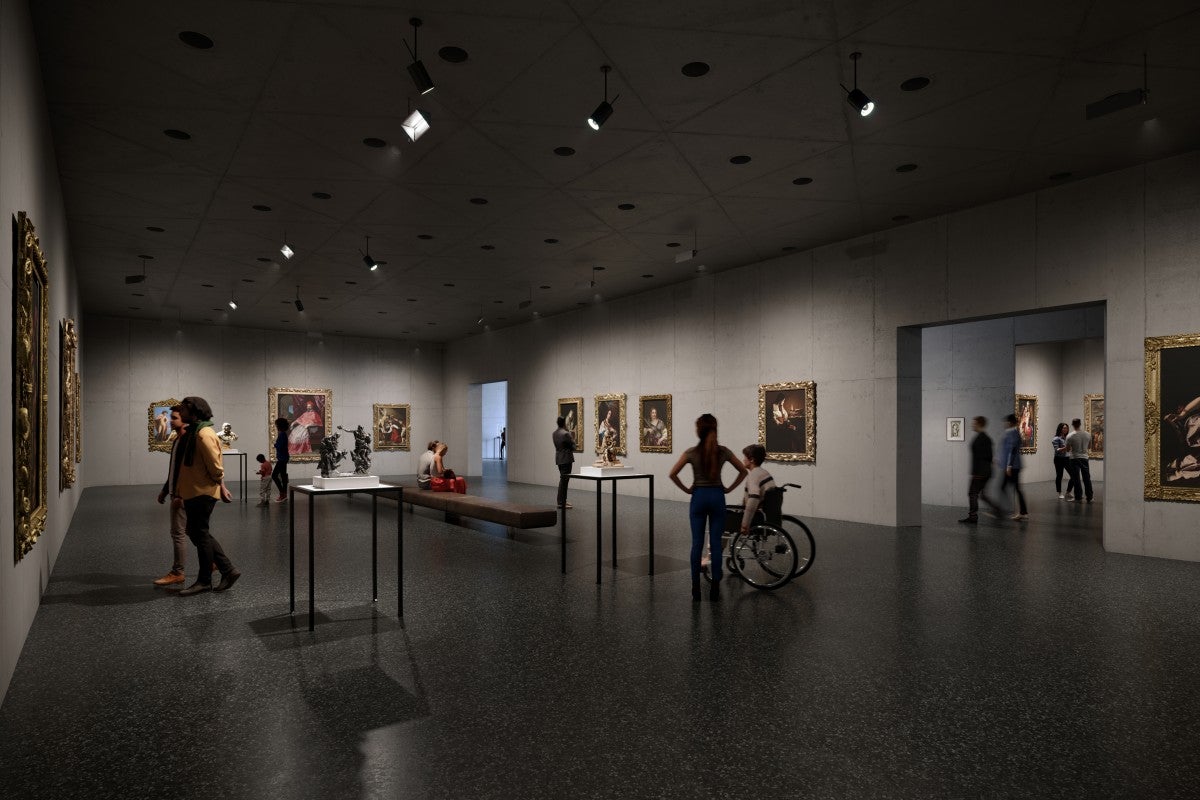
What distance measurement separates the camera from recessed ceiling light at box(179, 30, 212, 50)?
542 cm

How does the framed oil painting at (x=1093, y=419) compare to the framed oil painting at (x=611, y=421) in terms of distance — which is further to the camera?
the framed oil painting at (x=1093, y=419)

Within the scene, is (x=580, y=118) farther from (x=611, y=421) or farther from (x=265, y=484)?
(x=265, y=484)

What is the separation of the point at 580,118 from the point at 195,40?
3443 millimetres

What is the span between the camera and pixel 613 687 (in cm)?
423

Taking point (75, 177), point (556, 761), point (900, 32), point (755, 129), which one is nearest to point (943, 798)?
point (556, 761)

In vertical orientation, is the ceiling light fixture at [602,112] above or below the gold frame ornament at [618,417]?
above

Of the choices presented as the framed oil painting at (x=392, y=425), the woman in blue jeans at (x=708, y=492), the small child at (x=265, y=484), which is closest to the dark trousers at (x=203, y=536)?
the woman in blue jeans at (x=708, y=492)

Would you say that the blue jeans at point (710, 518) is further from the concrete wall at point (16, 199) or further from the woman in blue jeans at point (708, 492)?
the concrete wall at point (16, 199)

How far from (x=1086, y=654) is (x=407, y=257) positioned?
1161 centimetres

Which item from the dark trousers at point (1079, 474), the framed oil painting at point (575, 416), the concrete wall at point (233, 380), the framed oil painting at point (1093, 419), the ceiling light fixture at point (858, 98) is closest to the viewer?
the ceiling light fixture at point (858, 98)

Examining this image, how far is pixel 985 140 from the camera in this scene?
7.64 metres

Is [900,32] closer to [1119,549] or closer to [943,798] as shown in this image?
[943,798]

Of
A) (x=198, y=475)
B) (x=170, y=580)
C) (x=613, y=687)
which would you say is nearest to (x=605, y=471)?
(x=613, y=687)

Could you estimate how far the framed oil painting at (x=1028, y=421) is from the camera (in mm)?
18078
